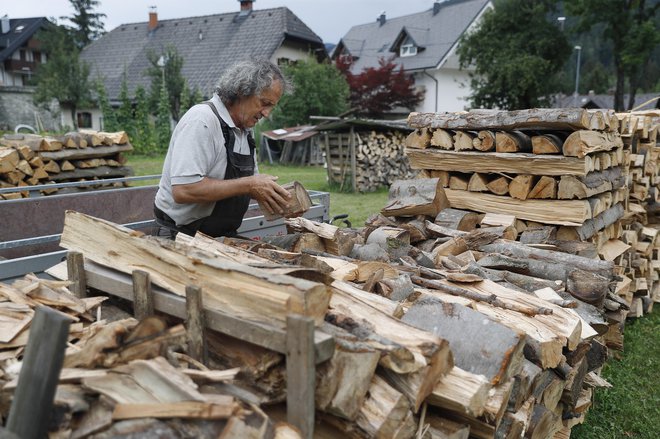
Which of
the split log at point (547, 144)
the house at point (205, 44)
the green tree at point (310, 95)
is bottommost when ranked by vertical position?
the split log at point (547, 144)

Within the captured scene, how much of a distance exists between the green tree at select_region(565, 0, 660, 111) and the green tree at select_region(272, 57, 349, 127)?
12155mm

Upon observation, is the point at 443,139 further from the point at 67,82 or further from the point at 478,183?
the point at 67,82

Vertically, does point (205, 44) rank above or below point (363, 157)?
above

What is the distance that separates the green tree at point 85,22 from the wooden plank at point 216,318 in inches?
2141

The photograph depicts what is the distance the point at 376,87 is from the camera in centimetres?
2867

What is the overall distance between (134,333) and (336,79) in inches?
951

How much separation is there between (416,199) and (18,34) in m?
52.9

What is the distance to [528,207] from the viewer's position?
5.07 metres

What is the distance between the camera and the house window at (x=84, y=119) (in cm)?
3183

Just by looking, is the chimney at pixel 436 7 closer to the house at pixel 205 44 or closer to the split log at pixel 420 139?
the house at pixel 205 44

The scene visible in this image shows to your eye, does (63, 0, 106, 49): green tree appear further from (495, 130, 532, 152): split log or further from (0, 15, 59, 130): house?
(495, 130, 532, 152): split log

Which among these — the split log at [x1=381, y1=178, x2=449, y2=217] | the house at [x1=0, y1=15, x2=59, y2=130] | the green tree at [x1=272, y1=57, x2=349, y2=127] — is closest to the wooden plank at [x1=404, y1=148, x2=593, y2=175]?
the split log at [x1=381, y1=178, x2=449, y2=217]

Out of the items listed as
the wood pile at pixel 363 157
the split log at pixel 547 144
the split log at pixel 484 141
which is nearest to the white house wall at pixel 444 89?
the wood pile at pixel 363 157

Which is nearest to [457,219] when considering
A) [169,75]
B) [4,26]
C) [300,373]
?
[300,373]
